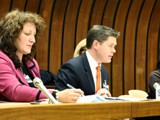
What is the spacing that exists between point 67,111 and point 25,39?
124 centimetres

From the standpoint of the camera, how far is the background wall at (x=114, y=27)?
545 cm

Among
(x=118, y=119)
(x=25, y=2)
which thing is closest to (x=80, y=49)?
(x=25, y=2)

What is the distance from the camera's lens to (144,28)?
251 inches

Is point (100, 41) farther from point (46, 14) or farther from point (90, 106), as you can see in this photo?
point (46, 14)

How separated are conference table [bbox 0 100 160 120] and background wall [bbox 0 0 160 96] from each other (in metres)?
3.69

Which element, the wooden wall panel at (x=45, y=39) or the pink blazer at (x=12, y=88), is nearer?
the pink blazer at (x=12, y=88)

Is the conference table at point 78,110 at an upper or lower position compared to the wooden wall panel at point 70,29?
lower

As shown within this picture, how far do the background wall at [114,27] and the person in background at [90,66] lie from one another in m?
2.20

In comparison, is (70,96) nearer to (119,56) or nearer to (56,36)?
(56,36)

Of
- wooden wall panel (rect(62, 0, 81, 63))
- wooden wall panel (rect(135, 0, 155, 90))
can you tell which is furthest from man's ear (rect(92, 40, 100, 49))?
wooden wall panel (rect(135, 0, 155, 90))

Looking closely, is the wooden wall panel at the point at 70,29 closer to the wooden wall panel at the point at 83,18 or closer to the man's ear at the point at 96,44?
the wooden wall panel at the point at 83,18

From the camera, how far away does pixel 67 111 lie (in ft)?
4.66

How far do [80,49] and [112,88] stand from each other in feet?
5.42

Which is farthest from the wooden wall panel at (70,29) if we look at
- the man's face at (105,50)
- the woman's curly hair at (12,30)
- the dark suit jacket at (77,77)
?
the woman's curly hair at (12,30)
